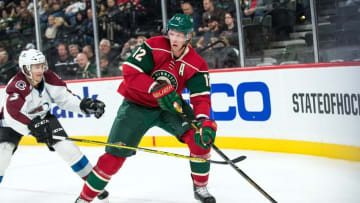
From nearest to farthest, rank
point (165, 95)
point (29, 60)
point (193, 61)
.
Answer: point (165, 95) → point (193, 61) → point (29, 60)

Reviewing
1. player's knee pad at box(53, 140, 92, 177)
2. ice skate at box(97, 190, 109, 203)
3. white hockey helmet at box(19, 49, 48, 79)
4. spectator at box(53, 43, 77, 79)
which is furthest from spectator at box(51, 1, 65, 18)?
ice skate at box(97, 190, 109, 203)

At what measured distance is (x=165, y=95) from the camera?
10.2 feet

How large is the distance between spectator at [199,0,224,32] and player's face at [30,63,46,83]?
2887mm

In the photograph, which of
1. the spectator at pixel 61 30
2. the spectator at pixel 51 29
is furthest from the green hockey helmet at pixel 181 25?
the spectator at pixel 51 29

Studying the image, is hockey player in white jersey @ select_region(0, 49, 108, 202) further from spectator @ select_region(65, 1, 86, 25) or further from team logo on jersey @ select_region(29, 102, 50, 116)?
spectator @ select_region(65, 1, 86, 25)

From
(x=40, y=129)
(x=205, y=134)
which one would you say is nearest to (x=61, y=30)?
(x=40, y=129)

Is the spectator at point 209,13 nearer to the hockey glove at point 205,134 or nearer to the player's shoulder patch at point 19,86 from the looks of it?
the player's shoulder patch at point 19,86

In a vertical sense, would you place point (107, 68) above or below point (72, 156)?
above

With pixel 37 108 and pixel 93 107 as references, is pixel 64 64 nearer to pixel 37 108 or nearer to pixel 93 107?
pixel 37 108

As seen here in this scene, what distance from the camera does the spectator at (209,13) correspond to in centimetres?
626

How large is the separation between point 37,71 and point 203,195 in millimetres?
1307

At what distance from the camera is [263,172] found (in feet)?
15.1

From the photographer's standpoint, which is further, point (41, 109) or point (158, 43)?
point (41, 109)

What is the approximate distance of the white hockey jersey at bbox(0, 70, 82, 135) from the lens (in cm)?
366
